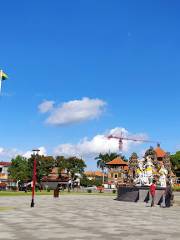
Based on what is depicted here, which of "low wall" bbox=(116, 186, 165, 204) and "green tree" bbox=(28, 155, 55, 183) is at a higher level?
"green tree" bbox=(28, 155, 55, 183)

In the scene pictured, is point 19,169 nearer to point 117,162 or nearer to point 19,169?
point 19,169

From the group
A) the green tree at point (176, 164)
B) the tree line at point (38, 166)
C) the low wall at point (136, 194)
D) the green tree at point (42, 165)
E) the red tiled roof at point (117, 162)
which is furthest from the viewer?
the red tiled roof at point (117, 162)

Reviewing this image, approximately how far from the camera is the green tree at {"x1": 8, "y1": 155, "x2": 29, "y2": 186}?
348 ft

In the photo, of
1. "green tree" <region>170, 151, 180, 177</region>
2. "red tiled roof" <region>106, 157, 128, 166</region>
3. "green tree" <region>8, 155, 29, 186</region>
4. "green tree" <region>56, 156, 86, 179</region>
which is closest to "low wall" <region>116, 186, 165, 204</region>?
"green tree" <region>8, 155, 29, 186</region>

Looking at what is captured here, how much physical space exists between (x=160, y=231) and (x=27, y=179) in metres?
93.3

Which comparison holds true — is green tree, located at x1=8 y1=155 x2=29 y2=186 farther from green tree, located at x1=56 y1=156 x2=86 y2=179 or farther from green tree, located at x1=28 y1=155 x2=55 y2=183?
green tree, located at x1=56 y1=156 x2=86 y2=179

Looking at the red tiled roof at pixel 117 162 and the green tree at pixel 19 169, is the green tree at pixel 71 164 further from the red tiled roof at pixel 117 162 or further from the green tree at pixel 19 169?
the red tiled roof at pixel 117 162

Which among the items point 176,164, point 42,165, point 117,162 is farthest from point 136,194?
point 117,162

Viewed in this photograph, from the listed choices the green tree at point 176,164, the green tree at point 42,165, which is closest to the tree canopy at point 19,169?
the green tree at point 42,165

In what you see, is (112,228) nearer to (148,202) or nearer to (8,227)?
(8,227)

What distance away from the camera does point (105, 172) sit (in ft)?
557

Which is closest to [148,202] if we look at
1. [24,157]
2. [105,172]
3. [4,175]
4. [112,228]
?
[112,228]

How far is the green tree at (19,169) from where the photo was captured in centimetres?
10600

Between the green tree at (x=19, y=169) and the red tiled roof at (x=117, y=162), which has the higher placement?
the red tiled roof at (x=117, y=162)
